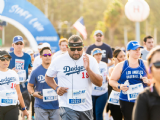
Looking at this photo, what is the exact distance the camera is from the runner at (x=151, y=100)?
2.00 m

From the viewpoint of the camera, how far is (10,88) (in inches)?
182

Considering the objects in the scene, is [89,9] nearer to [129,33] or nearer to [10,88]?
[129,33]

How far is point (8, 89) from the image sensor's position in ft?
15.2

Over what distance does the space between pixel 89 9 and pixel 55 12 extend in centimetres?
1060

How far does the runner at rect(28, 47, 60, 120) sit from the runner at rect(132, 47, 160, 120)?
2887 mm

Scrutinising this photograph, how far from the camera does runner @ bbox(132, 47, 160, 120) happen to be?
2.00 m

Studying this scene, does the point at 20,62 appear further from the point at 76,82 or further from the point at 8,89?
the point at 76,82

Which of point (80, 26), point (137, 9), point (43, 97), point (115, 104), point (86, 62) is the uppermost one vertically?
point (80, 26)

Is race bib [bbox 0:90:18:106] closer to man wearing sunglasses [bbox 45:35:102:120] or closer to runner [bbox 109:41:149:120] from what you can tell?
man wearing sunglasses [bbox 45:35:102:120]

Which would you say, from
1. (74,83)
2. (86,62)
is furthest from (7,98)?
(86,62)

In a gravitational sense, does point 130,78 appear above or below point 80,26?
below

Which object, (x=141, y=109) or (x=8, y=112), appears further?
(x=8, y=112)

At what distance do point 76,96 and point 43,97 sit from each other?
3.55ft

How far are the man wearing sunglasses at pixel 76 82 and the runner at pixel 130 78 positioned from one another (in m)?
0.54
